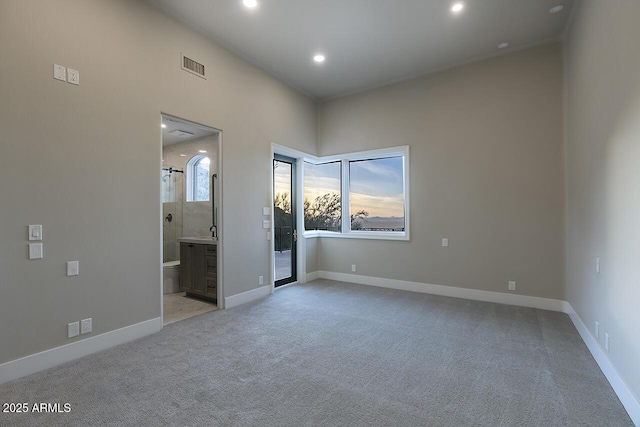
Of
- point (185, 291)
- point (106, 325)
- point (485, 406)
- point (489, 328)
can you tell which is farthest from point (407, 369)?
point (185, 291)

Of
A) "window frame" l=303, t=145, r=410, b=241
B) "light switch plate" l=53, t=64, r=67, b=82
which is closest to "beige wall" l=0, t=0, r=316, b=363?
"light switch plate" l=53, t=64, r=67, b=82

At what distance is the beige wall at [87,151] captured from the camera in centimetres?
239

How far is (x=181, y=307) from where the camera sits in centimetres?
426

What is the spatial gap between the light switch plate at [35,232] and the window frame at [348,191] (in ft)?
12.5

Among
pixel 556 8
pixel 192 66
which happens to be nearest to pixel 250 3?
pixel 192 66

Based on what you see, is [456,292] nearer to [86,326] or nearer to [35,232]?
[86,326]

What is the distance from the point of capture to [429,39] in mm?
3955

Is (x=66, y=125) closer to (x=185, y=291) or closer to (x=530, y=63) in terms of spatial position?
(x=185, y=291)

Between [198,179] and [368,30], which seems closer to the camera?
[368,30]

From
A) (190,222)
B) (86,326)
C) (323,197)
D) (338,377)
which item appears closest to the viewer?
(338,377)

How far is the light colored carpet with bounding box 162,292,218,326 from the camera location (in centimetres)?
382

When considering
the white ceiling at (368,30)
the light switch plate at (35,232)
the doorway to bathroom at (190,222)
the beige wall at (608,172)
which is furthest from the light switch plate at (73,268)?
Answer: the beige wall at (608,172)

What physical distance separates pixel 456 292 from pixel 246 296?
3166 millimetres

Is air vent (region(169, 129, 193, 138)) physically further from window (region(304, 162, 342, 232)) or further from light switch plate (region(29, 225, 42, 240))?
light switch plate (region(29, 225, 42, 240))
